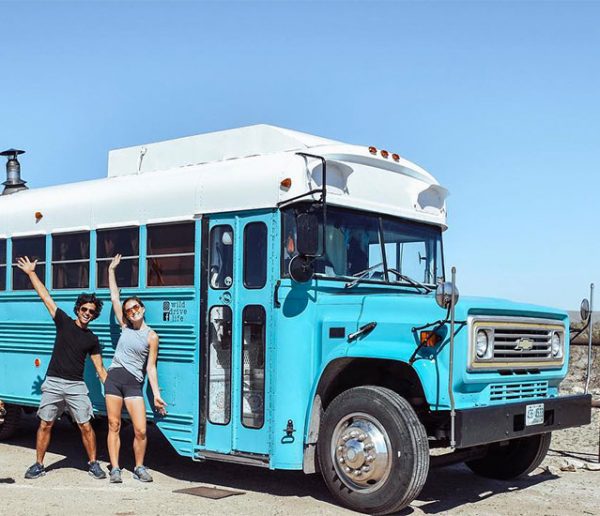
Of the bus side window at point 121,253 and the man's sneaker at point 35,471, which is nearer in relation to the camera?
the man's sneaker at point 35,471

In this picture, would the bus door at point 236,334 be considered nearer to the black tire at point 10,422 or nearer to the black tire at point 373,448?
the black tire at point 373,448

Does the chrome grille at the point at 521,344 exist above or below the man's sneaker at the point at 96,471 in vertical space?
above

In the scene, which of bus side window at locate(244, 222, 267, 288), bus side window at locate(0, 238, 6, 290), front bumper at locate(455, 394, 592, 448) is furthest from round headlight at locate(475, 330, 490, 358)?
bus side window at locate(0, 238, 6, 290)

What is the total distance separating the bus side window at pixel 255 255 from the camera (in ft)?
24.8

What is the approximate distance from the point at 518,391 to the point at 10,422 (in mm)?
5940

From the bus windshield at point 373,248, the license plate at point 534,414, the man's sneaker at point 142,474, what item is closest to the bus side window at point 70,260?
the man's sneaker at point 142,474

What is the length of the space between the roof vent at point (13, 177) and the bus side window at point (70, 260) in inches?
77.4

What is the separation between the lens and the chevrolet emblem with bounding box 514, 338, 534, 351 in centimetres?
718

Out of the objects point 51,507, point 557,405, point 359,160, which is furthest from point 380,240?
point 51,507

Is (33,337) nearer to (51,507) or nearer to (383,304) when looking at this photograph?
(51,507)

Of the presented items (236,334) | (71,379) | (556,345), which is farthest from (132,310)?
(556,345)

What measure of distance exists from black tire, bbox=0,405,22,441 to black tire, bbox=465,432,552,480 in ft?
16.3

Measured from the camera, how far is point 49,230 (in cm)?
944

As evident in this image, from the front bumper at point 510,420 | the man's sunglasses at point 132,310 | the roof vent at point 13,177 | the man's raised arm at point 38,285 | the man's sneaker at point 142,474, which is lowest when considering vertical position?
the man's sneaker at point 142,474
